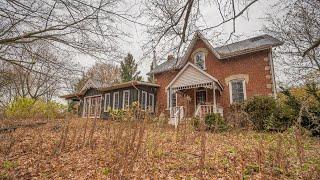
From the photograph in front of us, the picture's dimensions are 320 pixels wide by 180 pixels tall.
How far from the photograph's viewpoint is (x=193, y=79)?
48.1 feet

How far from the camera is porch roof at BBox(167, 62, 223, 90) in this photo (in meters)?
14.0

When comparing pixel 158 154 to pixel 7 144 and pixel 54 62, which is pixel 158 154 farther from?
pixel 7 144

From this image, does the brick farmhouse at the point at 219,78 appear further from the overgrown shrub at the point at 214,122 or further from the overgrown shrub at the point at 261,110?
the overgrown shrub at the point at 261,110

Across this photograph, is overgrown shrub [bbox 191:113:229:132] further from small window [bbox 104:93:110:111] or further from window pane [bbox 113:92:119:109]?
small window [bbox 104:93:110:111]

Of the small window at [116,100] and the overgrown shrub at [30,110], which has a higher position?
the small window at [116,100]

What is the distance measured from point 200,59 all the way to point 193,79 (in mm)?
2810

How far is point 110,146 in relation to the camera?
608cm

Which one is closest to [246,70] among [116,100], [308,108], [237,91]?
[237,91]

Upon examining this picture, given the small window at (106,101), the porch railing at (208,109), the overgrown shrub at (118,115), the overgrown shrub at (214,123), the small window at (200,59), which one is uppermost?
the small window at (200,59)

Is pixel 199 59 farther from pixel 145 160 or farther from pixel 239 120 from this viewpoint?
pixel 145 160

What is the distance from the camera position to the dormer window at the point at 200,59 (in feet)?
54.1

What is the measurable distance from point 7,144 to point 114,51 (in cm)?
423

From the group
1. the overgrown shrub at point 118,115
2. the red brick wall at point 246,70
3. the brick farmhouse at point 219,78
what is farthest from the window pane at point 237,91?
the overgrown shrub at point 118,115

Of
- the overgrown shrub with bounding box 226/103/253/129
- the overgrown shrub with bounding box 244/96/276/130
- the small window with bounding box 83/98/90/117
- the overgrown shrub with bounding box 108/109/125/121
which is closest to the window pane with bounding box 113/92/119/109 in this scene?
the small window with bounding box 83/98/90/117
